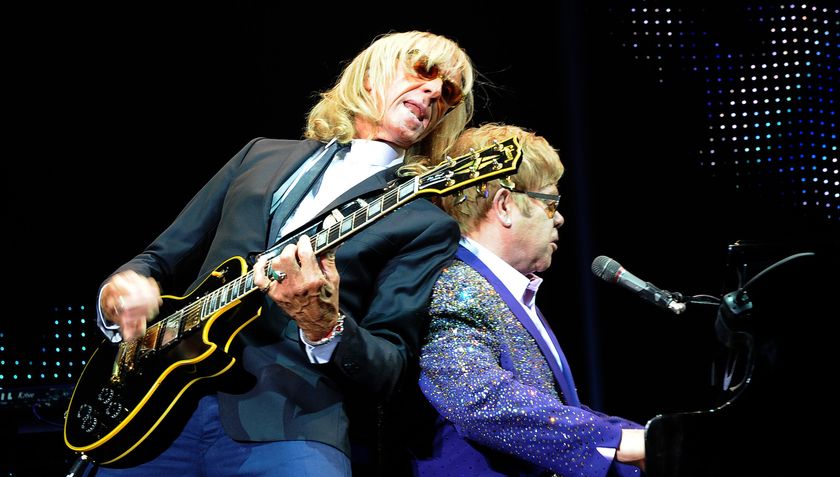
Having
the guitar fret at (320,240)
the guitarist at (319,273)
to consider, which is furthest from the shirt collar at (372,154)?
the guitar fret at (320,240)

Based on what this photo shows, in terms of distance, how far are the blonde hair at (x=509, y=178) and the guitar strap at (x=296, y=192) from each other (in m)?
0.42

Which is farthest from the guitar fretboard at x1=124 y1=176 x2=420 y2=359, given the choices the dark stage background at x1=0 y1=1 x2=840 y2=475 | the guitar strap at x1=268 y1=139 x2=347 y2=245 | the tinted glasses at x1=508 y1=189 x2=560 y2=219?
the dark stage background at x1=0 y1=1 x2=840 y2=475

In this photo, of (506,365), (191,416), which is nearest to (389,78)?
(506,365)

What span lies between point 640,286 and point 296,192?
→ 104 cm

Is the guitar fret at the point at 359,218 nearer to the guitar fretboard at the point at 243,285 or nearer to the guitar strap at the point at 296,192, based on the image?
the guitar fretboard at the point at 243,285

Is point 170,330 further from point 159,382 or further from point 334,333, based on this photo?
point 334,333

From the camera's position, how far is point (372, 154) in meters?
2.71

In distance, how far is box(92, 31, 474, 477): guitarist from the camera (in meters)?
2.18

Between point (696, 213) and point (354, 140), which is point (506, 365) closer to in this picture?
point (354, 140)

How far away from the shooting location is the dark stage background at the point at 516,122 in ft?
12.3

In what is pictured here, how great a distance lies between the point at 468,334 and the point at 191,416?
2.58 feet

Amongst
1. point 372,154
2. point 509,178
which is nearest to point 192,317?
point 372,154

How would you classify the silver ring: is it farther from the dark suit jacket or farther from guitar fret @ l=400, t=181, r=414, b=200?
guitar fret @ l=400, t=181, r=414, b=200

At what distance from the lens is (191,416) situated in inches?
89.7
